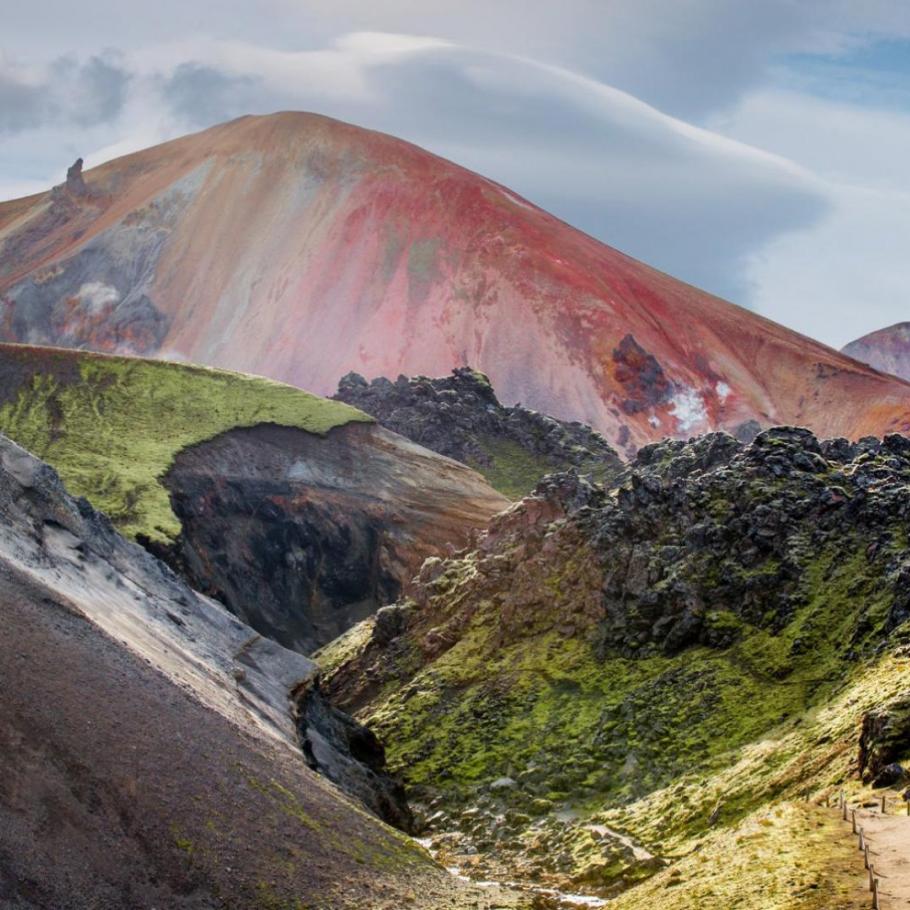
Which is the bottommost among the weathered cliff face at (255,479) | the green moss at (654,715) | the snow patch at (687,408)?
the green moss at (654,715)

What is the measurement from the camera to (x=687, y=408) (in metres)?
187

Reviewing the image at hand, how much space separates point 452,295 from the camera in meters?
198

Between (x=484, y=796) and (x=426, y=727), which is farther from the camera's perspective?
(x=426, y=727)

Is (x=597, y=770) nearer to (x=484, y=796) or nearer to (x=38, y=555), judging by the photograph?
(x=484, y=796)

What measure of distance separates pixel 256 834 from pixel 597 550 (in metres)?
38.5

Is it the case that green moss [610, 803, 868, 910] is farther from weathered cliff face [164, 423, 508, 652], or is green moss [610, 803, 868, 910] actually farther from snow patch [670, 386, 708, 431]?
snow patch [670, 386, 708, 431]

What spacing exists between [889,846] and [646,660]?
106 feet

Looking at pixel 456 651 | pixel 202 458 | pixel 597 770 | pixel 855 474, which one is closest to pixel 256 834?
pixel 597 770

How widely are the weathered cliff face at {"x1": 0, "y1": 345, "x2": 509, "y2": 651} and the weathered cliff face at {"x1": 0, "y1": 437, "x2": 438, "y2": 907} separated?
2803 cm

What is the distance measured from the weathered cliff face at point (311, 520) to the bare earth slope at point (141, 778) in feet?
130

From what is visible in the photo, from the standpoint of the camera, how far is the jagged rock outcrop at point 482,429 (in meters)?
144

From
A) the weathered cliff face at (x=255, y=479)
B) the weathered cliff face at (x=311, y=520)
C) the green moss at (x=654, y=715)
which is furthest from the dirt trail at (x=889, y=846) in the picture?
the weathered cliff face at (x=311, y=520)

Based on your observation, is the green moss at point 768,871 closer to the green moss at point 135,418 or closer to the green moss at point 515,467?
the green moss at point 135,418

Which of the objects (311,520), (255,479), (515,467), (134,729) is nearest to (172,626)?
(134,729)
